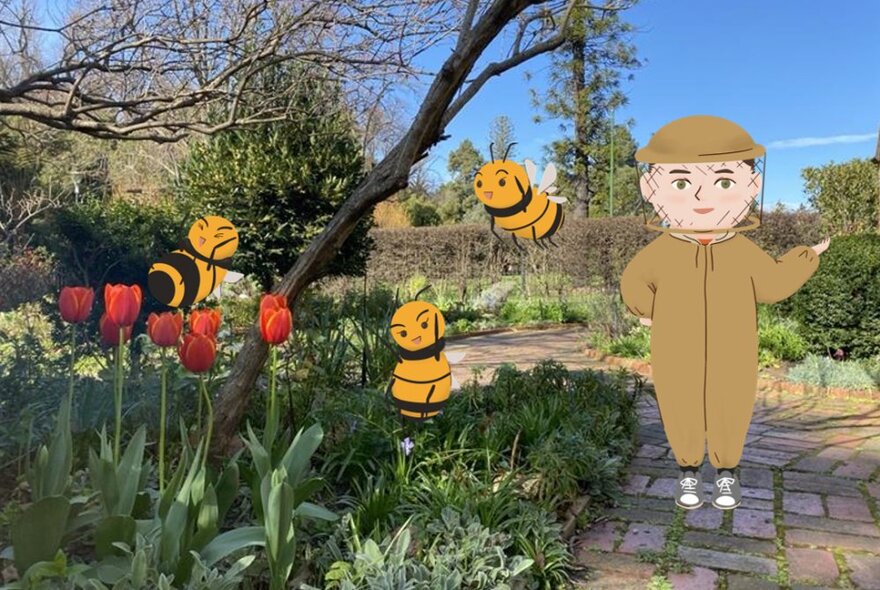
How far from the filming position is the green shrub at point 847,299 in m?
5.36

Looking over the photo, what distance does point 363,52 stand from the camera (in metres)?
4.67

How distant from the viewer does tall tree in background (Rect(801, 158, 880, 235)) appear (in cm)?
994

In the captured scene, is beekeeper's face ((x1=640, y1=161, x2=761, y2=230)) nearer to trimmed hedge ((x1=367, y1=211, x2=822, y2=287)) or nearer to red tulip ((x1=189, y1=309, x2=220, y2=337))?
red tulip ((x1=189, y1=309, x2=220, y2=337))

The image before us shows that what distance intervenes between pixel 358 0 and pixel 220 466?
342 cm

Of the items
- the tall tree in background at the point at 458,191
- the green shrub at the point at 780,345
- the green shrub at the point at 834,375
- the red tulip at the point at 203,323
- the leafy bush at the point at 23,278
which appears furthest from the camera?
the tall tree in background at the point at 458,191

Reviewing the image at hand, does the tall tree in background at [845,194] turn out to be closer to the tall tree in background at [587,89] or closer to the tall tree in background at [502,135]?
the tall tree in background at [587,89]

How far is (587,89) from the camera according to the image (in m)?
6.90

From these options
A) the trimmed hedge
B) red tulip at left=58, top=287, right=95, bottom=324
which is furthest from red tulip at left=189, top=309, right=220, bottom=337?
the trimmed hedge

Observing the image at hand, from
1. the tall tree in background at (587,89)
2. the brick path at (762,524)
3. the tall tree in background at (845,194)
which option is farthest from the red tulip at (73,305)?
the tall tree in background at (845,194)

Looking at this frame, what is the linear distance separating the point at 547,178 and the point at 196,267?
142 cm

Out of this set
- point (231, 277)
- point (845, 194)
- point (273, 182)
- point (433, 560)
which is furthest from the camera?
point (845, 194)

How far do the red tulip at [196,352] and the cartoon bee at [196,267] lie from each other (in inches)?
31.8

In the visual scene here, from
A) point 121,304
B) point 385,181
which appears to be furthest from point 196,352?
point 385,181

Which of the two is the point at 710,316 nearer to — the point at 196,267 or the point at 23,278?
the point at 196,267
